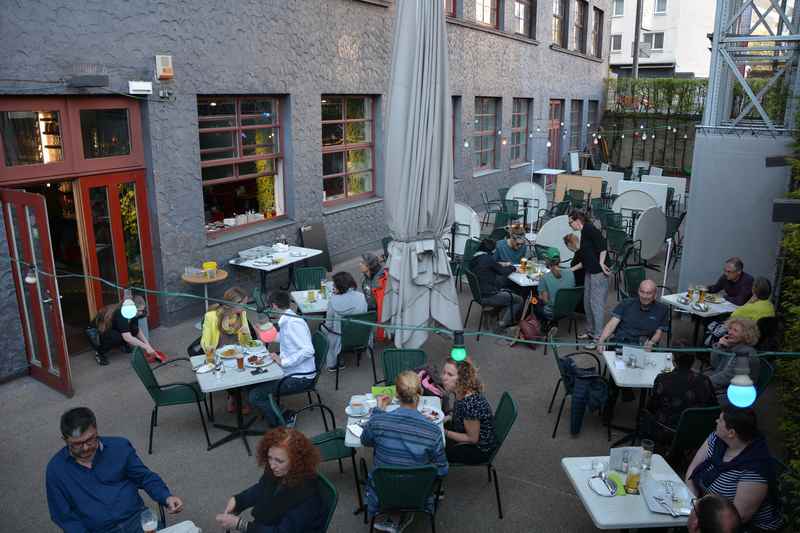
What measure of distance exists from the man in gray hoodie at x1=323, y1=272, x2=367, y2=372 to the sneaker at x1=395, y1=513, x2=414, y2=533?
2.61 meters

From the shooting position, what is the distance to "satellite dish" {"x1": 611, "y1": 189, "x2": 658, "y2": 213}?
1341 cm

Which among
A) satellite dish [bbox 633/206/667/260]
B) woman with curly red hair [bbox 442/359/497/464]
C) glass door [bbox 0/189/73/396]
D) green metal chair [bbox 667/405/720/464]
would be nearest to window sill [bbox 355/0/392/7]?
satellite dish [bbox 633/206/667/260]

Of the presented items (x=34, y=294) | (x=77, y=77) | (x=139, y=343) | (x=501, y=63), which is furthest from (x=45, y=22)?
(x=501, y=63)

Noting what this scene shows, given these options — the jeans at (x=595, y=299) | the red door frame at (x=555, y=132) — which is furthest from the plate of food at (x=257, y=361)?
the red door frame at (x=555, y=132)

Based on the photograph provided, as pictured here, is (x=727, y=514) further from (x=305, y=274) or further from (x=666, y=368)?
(x=305, y=274)

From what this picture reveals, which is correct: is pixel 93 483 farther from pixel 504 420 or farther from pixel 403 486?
pixel 504 420

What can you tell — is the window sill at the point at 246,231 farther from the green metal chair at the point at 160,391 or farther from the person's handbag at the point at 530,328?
the person's handbag at the point at 530,328

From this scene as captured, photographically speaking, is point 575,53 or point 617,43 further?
point 617,43

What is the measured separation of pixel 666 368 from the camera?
593 cm

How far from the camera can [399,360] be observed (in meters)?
6.09

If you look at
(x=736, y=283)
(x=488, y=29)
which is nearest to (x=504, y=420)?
(x=736, y=283)

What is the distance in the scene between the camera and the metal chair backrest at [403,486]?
4.16 m

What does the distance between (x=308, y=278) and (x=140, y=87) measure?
10.4 ft

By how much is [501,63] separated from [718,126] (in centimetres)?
904
